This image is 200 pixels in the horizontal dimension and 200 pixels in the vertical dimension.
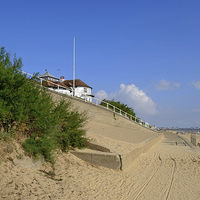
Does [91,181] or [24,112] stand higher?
[24,112]

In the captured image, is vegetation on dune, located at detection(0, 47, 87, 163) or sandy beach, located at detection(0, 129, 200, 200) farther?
vegetation on dune, located at detection(0, 47, 87, 163)

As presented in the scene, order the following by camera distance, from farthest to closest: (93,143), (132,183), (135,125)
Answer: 1. (135,125)
2. (93,143)
3. (132,183)

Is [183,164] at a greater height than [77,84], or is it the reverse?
[77,84]

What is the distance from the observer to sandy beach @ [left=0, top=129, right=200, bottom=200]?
607 cm

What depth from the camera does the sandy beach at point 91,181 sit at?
607cm

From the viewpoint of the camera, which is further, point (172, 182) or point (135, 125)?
point (135, 125)

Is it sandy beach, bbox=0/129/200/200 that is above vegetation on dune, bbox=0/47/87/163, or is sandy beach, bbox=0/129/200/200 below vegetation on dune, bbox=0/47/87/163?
below

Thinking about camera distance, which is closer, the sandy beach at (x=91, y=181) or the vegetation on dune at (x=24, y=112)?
the sandy beach at (x=91, y=181)

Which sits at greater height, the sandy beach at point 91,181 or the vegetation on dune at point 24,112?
the vegetation on dune at point 24,112

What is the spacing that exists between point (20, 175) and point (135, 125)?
90.9 feet

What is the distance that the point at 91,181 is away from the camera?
7992 mm

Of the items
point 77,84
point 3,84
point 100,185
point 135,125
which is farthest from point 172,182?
point 77,84

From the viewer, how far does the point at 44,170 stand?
7.89m

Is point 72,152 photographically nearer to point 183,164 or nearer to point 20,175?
point 20,175
